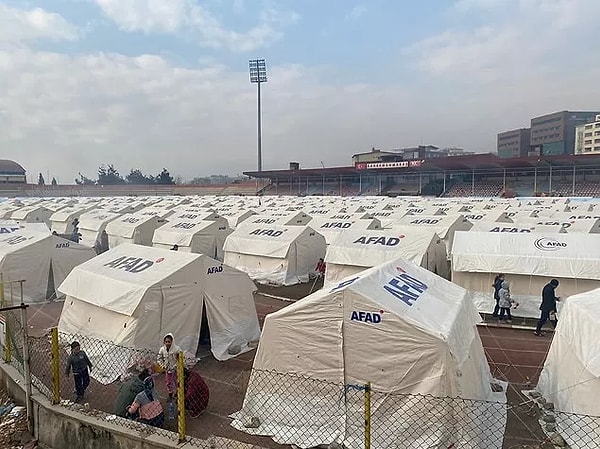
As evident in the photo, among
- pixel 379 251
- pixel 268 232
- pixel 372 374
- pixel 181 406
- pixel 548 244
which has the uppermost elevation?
pixel 548 244

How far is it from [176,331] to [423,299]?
212 inches

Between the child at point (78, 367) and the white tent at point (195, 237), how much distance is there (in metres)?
14.6

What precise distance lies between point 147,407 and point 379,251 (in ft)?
35.2

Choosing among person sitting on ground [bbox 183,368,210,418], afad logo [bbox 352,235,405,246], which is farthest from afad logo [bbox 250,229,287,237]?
person sitting on ground [bbox 183,368,210,418]

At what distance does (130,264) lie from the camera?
472 inches

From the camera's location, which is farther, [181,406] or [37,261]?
[37,261]

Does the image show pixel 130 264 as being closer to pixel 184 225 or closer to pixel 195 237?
pixel 195 237

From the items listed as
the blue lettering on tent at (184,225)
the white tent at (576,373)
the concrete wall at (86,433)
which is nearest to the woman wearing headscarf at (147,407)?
the concrete wall at (86,433)

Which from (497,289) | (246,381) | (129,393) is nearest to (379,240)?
(497,289)

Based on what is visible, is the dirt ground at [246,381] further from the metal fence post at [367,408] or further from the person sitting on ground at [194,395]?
the metal fence post at [367,408]

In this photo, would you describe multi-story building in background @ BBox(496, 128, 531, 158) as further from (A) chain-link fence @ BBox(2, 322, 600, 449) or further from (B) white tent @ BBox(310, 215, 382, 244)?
(A) chain-link fence @ BBox(2, 322, 600, 449)

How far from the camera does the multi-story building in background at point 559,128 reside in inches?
4675

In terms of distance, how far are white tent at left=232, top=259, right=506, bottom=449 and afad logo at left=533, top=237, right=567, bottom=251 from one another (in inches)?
312

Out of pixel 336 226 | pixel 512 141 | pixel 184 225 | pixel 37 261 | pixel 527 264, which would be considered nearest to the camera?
pixel 527 264
